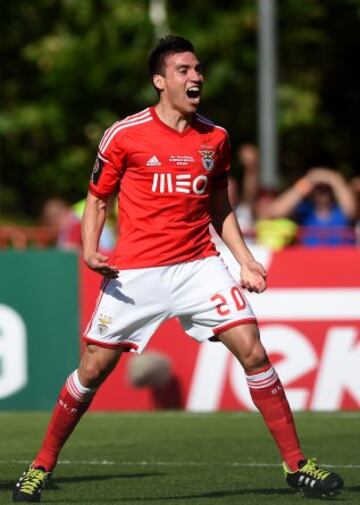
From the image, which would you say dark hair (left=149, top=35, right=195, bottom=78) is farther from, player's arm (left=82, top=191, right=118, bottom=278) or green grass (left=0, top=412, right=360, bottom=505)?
green grass (left=0, top=412, right=360, bottom=505)

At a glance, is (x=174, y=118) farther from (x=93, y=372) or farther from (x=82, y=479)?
(x=82, y=479)

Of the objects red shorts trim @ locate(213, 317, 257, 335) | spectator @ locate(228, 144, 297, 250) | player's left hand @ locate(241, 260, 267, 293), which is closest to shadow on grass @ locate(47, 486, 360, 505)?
red shorts trim @ locate(213, 317, 257, 335)

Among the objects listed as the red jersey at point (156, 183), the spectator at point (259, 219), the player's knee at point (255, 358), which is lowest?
the spectator at point (259, 219)

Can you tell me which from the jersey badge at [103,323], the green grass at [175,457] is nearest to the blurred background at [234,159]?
the green grass at [175,457]

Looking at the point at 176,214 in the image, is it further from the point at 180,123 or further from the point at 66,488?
the point at 66,488

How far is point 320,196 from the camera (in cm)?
1583

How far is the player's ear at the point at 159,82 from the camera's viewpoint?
30.4ft

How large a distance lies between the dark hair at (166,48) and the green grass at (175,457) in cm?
235

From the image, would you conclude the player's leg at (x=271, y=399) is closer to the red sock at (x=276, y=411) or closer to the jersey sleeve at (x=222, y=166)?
the red sock at (x=276, y=411)

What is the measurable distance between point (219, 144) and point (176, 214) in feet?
1.50

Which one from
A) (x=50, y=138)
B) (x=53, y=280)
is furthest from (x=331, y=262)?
→ (x=50, y=138)

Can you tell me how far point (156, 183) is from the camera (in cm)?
917

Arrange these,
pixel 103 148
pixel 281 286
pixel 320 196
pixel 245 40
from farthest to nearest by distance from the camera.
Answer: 1. pixel 245 40
2. pixel 320 196
3. pixel 281 286
4. pixel 103 148

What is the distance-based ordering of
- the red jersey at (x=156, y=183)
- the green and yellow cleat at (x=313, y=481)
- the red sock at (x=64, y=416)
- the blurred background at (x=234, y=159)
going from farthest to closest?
the blurred background at (x=234, y=159)
the red sock at (x=64, y=416)
the red jersey at (x=156, y=183)
the green and yellow cleat at (x=313, y=481)
